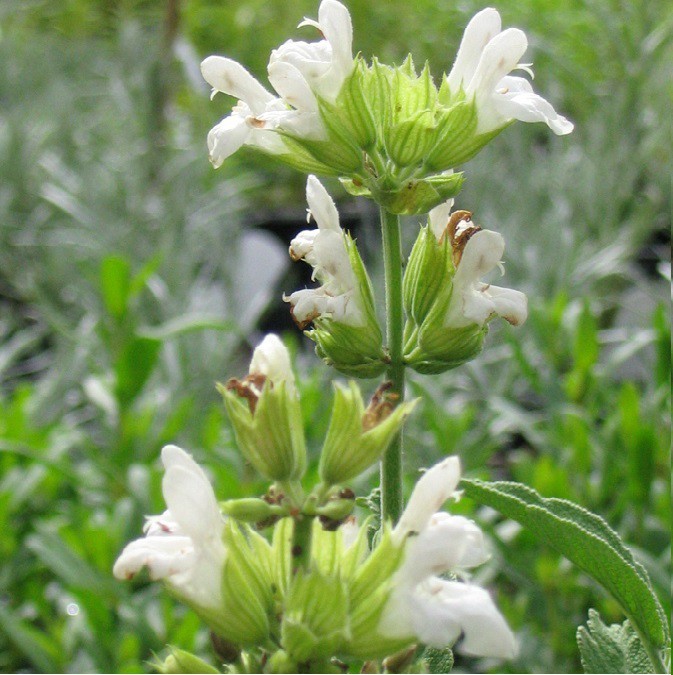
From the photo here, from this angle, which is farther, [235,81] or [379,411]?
[235,81]

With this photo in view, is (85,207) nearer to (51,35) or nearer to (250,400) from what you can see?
(250,400)

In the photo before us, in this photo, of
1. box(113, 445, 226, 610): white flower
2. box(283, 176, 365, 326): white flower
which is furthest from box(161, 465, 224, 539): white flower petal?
box(283, 176, 365, 326): white flower

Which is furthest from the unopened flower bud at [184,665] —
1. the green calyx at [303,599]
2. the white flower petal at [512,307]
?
the white flower petal at [512,307]

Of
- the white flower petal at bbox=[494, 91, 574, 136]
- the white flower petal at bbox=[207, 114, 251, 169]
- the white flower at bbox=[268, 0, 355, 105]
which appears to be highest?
the white flower at bbox=[268, 0, 355, 105]

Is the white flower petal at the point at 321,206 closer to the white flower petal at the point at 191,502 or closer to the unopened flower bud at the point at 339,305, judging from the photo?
the unopened flower bud at the point at 339,305

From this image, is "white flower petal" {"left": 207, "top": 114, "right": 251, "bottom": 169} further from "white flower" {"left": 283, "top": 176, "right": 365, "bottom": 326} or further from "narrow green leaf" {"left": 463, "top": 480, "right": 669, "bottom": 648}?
"narrow green leaf" {"left": 463, "top": 480, "right": 669, "bottom": 648}

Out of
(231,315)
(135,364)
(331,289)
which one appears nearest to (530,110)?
(331,289)

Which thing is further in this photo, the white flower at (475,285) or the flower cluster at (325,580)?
the white flower at (475,285)

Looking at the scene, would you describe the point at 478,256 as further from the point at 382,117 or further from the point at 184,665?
the point at 184,665
